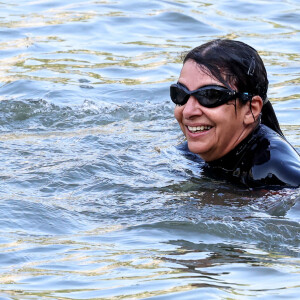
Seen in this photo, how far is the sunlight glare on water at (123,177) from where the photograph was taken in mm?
3721

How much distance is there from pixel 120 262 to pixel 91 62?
5.73 m

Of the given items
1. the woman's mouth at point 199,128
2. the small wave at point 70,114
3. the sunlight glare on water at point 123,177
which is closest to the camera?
the sunlight glare on water at point 123,177

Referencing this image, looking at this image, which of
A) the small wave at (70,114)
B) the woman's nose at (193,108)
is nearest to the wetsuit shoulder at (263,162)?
the woman's nose at (193,108)

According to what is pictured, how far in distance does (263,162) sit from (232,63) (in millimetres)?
599

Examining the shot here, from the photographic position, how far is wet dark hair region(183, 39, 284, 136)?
4.94 metres

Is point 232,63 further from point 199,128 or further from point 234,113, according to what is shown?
point 199,128

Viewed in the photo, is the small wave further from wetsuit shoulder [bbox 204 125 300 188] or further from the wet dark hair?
the wet dark hair

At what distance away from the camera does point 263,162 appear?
4.90 m

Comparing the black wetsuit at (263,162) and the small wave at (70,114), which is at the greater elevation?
the black wetsuit at (263,162)

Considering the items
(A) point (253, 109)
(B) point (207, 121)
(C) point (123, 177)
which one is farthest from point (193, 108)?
(C) point (123, 177)

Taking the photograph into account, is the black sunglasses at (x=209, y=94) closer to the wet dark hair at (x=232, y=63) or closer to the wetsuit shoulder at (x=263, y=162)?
the wet dark hair at (x=232, y=63)

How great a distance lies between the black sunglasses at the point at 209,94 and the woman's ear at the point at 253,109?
98 millimetres

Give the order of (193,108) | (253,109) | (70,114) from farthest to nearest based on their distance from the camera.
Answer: (70,114) < (253,109) < (193,108)

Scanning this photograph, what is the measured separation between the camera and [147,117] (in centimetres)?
757
